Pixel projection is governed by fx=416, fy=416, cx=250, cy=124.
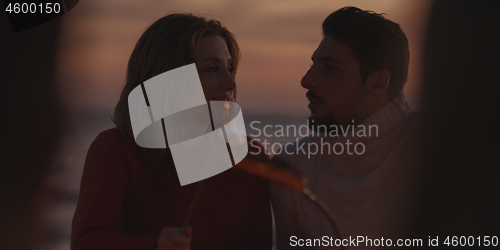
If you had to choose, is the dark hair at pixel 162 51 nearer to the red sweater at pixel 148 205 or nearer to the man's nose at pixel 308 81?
the red sweater at pixel 148 205

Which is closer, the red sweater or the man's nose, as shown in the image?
the red sweater

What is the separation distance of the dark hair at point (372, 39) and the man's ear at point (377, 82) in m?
0.01

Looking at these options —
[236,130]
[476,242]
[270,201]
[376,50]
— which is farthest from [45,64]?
[476,242]

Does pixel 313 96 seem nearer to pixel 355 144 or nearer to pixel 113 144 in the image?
pixel 355 144

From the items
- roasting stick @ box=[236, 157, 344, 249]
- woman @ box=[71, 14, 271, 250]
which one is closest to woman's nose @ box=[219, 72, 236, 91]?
woman @ box=[71, 14, 271, 250]

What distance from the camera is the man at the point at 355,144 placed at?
1.07 metres

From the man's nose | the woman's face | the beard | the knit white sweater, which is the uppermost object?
the woman's face

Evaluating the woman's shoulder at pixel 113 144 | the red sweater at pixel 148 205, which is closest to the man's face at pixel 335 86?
the red sweater at pixel 148 205

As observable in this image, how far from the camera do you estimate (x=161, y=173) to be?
1.02 meters

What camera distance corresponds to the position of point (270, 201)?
3.73 feet

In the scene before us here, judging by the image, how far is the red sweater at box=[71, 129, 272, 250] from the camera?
0.89 m

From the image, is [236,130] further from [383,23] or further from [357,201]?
[383,23]

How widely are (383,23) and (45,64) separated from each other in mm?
1076

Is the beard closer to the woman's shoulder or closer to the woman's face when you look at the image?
the woman's face
